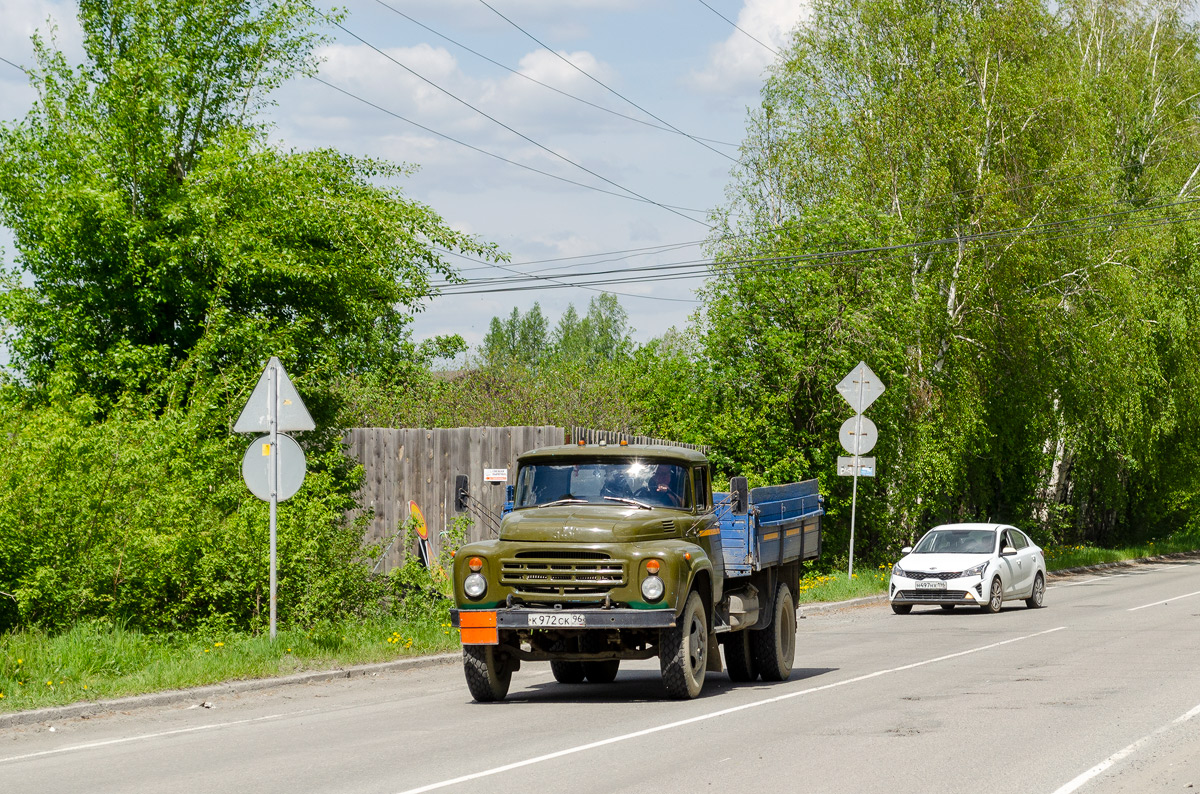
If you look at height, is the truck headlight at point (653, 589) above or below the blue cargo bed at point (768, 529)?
below

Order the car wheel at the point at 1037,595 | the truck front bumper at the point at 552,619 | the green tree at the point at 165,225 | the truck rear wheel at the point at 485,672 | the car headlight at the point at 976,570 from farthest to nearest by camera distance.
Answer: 1. the car wheel at the point at 1037,595
2. the car headlight at the point at 976,570
3. the green tree at the point at 165,225
4. the truck rear wheel at the point at 485,672
5. the truck front bumper at the point at 552,619

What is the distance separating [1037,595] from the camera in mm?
26688

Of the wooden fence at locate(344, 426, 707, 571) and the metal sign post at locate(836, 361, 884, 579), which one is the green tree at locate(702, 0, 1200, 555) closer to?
the metal sign post at locate(836, 361, 884, 579)

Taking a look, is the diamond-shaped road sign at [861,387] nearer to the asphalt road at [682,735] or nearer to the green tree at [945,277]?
the green tree at [945,277]

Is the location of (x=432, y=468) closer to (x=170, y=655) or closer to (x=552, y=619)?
(x=170, y=655)

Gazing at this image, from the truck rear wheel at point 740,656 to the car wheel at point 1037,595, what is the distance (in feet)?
43.6

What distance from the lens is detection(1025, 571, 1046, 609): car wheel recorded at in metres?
26.5

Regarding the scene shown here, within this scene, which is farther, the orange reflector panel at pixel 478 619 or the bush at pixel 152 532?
the bush at pixel 152 532

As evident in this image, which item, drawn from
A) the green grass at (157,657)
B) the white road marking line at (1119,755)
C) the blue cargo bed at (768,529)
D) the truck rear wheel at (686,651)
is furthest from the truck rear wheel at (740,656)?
the white road marking line at (1119,755)

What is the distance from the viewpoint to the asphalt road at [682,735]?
27.9ft

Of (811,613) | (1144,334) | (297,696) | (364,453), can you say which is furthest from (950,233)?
(297,696)

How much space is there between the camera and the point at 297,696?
13.5m

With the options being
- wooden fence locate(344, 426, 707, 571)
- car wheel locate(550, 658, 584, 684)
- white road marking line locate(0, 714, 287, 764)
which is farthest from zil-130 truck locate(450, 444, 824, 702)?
wooden fence locate(344, 426, 707, 571)

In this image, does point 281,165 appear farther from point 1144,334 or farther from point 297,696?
point 1144,334
